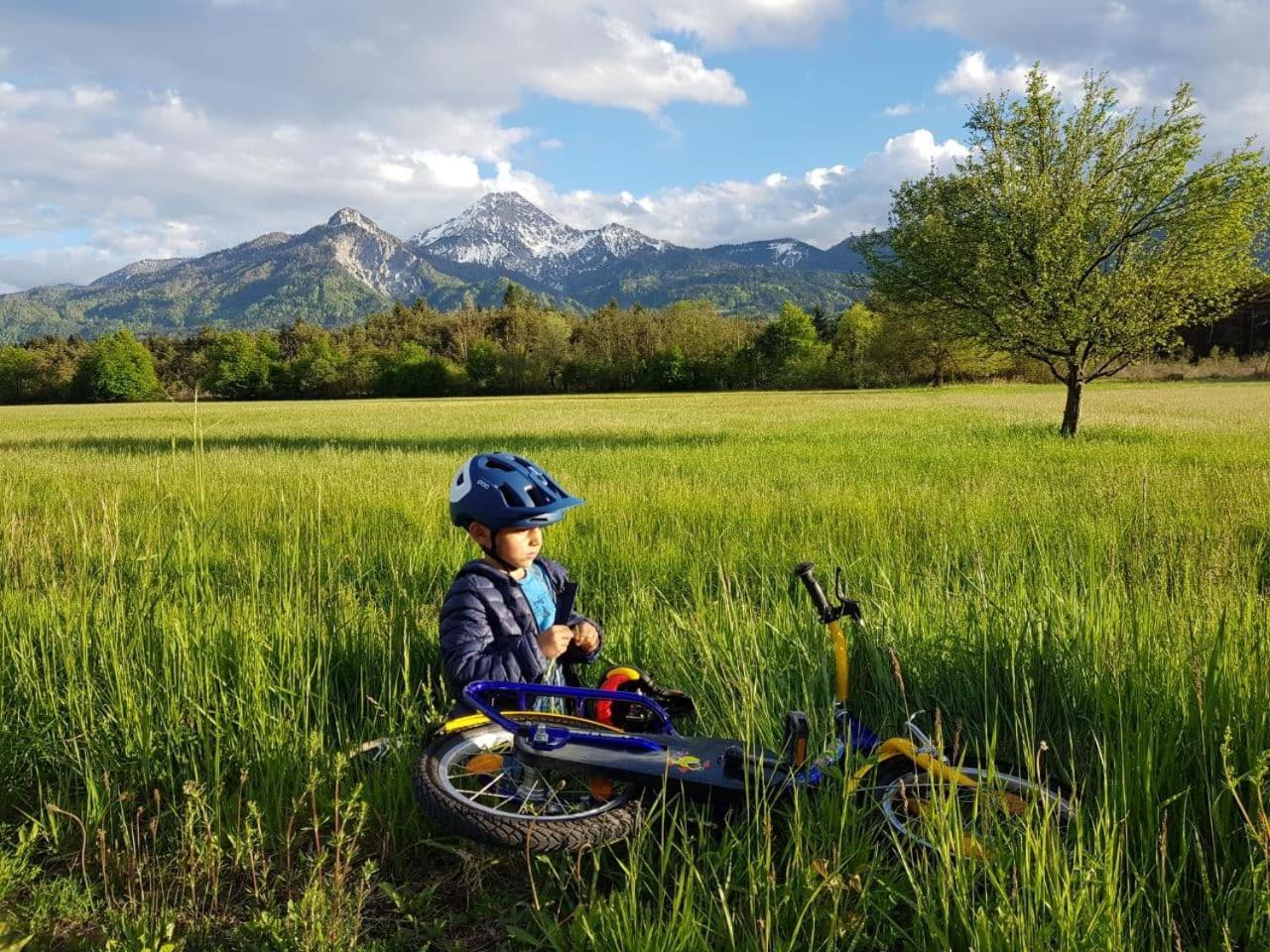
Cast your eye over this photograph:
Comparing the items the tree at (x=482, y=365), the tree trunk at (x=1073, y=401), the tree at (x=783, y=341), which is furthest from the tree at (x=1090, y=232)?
the tree at (x=482, y=365)

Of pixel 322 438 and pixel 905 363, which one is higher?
pixel 905 363

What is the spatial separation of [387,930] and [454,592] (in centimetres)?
127

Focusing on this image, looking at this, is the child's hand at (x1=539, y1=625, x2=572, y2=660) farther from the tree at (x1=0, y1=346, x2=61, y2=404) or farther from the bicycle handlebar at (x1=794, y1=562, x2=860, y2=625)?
the tree at (x1=0, y1=346, x2=61, y2=404)

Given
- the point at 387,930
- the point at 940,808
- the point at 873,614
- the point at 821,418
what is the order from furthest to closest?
the point at 821,418 < the point at 873,614 < the point at 387,930 < the point at 940,808

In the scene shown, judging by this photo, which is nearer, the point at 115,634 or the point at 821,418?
the point at 115,634

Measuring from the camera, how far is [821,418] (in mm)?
27625

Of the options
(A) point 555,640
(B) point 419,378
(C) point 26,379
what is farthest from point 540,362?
(A) point 555,640

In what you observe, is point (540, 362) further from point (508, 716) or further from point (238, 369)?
point (508, 716)

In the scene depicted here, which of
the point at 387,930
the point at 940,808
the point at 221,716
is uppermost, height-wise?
the point at 940,808

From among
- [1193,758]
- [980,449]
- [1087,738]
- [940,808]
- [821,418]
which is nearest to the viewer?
[940,808]

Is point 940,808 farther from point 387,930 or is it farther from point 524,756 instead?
point 387,930

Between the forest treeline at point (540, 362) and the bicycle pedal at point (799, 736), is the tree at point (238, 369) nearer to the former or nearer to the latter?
the forest treeline at point (540, 362)

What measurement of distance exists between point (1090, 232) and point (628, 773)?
18.1 metres

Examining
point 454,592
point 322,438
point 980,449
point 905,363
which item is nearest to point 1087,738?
point 454,592
